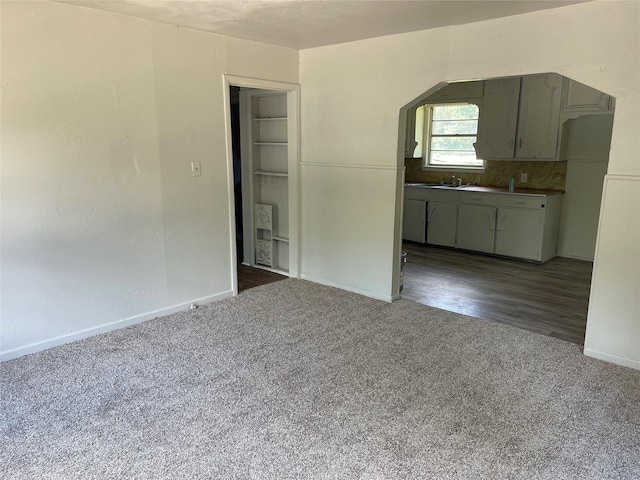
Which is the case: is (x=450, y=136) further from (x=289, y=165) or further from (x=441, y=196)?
(x=289, y=165)

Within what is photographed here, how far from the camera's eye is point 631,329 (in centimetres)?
296

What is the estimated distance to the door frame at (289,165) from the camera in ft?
13.1

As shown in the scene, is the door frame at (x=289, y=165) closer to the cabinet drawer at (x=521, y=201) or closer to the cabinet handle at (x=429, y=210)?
the cabinet handle at (x=429, y=210)

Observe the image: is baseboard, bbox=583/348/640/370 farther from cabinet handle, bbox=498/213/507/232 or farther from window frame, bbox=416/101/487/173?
window frame, bbox=416/101/487/173

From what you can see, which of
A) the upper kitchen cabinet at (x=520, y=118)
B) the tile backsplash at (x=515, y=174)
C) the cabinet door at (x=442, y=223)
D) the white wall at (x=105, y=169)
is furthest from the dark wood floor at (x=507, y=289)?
the white wall at (x=105, y=169)

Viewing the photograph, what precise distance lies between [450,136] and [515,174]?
1114 mm

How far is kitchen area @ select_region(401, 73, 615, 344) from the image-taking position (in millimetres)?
4965

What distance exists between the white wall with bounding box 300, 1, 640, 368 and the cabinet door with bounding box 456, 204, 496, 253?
2.27 meters

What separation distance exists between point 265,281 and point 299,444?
2.74 meters

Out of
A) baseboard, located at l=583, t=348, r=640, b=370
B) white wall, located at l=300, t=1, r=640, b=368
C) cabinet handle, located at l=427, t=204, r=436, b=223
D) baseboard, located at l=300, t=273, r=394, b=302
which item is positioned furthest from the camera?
cabinet handle, located at l=427, t=204, r=436, b=223

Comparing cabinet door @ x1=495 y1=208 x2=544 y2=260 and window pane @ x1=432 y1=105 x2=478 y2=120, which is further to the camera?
window pane @ x1=432 y1=105 x2=478 y2=120

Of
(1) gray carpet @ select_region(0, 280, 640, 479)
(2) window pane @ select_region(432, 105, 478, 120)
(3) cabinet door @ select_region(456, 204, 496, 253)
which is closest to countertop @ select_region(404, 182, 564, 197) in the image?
(3) cabinet door @ select_region(456, 204, 496, 253)

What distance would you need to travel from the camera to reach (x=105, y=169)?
331 centimetres

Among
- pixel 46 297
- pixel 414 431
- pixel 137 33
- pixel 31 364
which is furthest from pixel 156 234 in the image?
pixel 414 431
